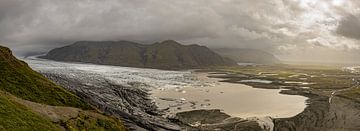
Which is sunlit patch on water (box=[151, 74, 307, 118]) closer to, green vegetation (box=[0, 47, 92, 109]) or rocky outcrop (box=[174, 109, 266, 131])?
rocky outcrop (box=[174, 109, 266, 131])

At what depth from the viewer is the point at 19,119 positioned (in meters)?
34.6

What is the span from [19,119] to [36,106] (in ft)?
38.4

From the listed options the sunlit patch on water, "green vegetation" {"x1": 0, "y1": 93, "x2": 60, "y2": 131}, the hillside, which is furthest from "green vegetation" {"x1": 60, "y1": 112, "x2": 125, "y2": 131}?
the sunlit patch on water

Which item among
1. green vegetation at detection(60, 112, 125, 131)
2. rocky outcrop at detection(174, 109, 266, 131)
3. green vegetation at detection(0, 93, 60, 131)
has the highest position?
green vegetation at detection(0, 93, 60, 131)

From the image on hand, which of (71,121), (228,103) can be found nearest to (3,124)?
(71,121)

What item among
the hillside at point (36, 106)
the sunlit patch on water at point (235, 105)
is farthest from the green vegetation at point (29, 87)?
the sunlit patch on water at point (235, 105)

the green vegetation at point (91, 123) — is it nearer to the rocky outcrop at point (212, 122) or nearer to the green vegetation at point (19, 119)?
the green vegetation at point (19, 119)

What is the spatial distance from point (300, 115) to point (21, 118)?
92.6 m

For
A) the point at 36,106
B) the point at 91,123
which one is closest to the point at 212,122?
the point at 91,123

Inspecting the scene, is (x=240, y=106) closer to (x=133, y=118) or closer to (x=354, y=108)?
(x=354, y=108)

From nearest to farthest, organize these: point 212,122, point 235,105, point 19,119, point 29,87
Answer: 1. point 19,119
2. point 29,87
3. point 212,122
4. point 235,105

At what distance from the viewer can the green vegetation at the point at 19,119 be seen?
106ft

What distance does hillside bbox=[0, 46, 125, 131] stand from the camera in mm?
35438

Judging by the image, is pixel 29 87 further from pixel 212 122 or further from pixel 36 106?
pixel 212 122
